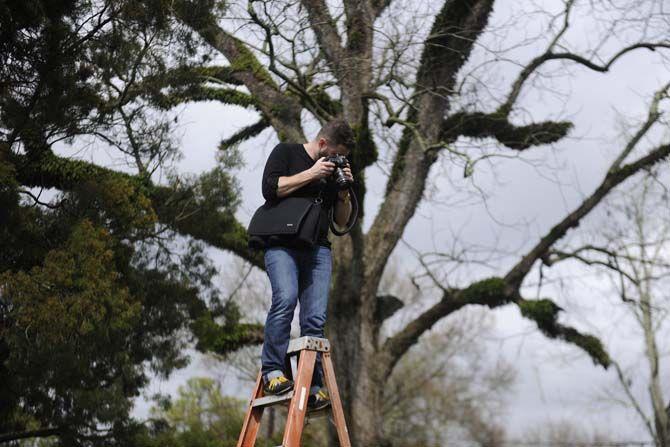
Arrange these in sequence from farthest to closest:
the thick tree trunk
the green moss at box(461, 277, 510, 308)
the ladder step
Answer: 1. the green moss at box(461, 277, 510, 308)
2. the thick tree trunk
3. the ladder step

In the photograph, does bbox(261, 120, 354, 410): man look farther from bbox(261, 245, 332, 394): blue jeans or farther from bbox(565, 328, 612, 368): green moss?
bbox(565, 328, 612, 368): green moss

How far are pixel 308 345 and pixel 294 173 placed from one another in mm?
874

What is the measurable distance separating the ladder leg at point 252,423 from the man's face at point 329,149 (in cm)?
117

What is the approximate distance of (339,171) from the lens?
3.77 m

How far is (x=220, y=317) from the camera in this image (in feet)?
32.5

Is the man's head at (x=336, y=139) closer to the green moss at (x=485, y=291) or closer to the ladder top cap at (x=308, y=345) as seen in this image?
the ladder top cap at (x=308, y=345)

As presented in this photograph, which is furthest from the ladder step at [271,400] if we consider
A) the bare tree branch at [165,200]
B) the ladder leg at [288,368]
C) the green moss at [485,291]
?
the green moss at [485,291]

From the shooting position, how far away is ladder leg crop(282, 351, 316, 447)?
349cm

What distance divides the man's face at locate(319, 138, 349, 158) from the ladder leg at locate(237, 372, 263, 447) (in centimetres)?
117

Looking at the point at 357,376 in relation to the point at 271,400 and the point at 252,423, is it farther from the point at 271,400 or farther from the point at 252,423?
the point at 271,400

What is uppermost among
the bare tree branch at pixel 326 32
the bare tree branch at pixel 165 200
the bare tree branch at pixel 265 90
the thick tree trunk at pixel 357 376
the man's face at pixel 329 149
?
the bare tree branch at pixel 265 90

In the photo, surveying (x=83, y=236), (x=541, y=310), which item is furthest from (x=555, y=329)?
(x=83, y=236)

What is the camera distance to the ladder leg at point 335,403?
3672 millimetres

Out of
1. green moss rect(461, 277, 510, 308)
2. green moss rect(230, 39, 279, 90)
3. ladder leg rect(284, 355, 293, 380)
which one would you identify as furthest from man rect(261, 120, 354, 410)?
green moss rect(461, 277, 510, 308)
